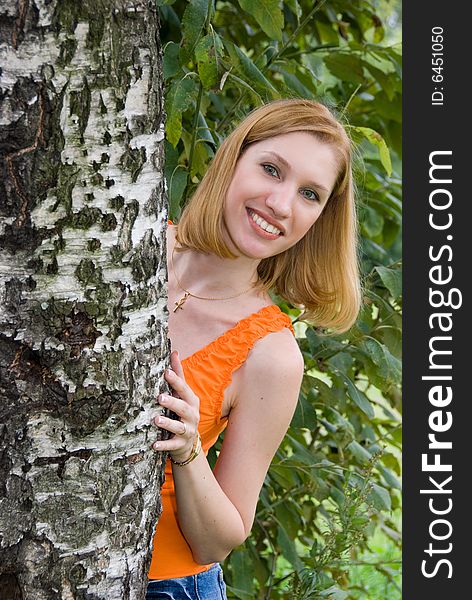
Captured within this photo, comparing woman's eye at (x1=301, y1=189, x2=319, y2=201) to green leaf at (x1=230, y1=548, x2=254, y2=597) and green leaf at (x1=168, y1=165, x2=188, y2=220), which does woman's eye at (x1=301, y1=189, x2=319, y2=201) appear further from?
green leaf at (x1=230, y1=548, x2=254, y2=597)

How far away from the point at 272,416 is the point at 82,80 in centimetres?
76

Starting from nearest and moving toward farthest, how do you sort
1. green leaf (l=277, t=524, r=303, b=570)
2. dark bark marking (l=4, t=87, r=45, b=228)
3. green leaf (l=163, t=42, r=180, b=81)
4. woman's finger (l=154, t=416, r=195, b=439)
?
dark bark marking (l=4, t=87, r=45, b=228) → woman's finger (l=154, t=416, r=195, b=439) → green leaf (l=163, t=42, r=180, b=81) → green leaf (l=277, t=524, r=303, b=570)

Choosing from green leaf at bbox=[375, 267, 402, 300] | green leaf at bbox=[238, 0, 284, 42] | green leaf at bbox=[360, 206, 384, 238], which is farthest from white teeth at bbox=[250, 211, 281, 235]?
green leaf at bbox=[360, 206, 384, 238]

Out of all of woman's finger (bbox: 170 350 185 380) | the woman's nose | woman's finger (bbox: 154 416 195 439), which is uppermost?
the woman's nose

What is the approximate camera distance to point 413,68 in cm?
228

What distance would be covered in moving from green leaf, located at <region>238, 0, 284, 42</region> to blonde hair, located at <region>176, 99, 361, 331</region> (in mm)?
275

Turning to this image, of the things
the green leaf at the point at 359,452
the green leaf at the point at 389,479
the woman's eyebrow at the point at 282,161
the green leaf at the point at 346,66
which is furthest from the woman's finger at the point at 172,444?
the green leaf at the point at 346,66

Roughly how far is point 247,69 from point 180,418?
3.19ft

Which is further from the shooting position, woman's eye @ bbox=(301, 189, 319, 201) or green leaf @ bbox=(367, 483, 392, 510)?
green leaf @ bbox=(367, 483, 392, 510)

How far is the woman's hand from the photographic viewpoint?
4.34 ft

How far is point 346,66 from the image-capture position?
259cm

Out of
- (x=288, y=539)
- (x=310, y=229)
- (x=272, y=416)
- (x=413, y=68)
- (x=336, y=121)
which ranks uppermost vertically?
(x=413, y=68)

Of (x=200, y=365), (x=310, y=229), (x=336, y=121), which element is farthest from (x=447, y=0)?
(x=200, y=365)

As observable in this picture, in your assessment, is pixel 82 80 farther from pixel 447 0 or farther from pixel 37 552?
pixel 447 0
